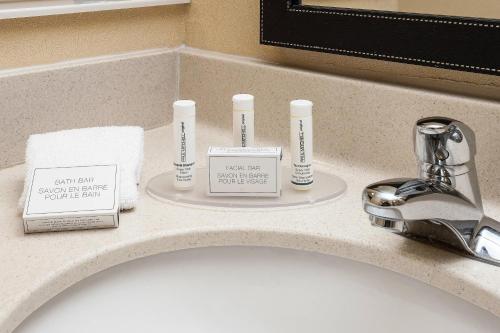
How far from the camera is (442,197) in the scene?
0.69 metres

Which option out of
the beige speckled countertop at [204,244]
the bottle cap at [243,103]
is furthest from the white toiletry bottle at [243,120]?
the beige speckled countertop at [204,244]

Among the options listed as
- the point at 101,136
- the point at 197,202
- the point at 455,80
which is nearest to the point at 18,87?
the point at 101,136

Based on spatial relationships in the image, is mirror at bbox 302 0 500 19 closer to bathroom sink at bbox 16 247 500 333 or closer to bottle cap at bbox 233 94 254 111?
bottle cap at bbox 233 94 254 111

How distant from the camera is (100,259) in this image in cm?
77

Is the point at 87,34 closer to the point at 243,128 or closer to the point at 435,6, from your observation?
the point at 243,128

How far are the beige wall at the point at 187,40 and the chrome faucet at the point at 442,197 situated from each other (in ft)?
0.64

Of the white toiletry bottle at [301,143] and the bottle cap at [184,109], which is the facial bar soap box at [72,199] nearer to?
the bottle cap at [184,109]

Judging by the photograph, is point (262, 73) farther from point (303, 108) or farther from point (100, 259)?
point (100, 259)

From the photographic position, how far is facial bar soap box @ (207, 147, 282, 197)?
2.90 ft

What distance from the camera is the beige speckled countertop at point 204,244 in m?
0.69

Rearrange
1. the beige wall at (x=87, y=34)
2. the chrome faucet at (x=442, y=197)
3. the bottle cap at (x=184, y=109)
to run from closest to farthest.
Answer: the chrome faucet at (x=442, y=197)
the bottle cap at (x=184, y=109)
the beige wall at (x=87, y=34)

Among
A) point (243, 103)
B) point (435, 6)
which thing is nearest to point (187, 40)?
point (243, 103)

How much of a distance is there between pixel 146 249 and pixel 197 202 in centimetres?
12

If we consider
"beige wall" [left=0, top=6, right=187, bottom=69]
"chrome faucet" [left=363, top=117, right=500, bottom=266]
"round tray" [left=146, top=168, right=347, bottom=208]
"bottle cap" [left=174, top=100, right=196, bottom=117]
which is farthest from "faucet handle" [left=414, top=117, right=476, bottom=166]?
"beige wall" [left=0, top=6, right=187, bottom=69]
